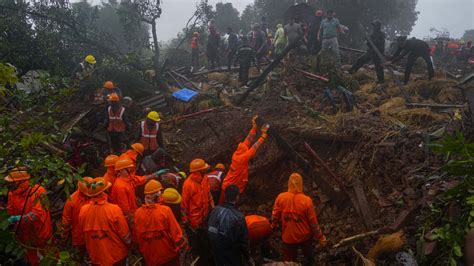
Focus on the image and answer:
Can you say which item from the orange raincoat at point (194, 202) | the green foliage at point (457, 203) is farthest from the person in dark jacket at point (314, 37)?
the green foliage at point (457, 203)

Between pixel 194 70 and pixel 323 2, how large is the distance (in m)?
9.22

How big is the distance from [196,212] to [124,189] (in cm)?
112

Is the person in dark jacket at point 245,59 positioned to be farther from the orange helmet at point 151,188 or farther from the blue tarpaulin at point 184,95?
the orange helmet at point 151,188

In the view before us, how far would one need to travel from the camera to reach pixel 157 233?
4.62 m

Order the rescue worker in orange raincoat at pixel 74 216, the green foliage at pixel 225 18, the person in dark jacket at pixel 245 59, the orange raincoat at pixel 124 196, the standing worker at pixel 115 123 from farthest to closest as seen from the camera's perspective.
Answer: the green foliage at pixel 225 18
the person in dark jacket at pixel 245 59
the standing worker at pixel 115 123
the orange raincoat at pixel 124 196
the rescue worker in orange raincoat at pixel 74 216

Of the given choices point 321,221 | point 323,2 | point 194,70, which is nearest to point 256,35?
point 194,70

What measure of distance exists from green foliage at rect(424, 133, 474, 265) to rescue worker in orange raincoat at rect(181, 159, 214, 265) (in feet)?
9.98

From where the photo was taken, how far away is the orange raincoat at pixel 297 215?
5156 mm

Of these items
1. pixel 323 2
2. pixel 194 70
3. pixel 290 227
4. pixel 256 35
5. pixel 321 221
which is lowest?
pixel 321 221

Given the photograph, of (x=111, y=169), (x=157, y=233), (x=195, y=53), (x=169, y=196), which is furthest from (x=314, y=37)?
(x=157, y=233)

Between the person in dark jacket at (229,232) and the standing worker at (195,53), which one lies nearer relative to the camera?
the person in dark jacket at (229,232)

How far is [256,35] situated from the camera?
1446 cm

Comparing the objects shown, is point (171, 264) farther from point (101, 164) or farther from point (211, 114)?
point (211, 114)

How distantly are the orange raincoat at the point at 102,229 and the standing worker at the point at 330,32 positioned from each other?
9.04 meters
